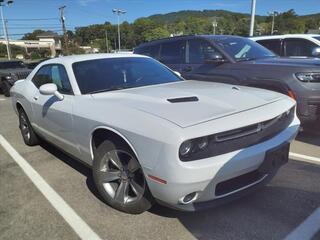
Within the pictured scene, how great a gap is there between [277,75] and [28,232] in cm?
406

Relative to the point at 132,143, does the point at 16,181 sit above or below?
below

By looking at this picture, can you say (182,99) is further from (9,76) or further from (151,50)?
(9,76)

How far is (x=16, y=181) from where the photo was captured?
4.35 m

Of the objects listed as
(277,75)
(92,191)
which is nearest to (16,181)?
(92,191)

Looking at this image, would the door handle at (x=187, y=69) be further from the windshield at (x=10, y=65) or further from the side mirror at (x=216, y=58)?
the windshield at (x=10, y=65)

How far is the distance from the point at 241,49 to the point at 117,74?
123 inches

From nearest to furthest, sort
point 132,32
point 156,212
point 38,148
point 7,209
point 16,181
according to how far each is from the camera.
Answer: point 156,212 < point 7,209 < point 16,181 < point 38,148 < point 132,32

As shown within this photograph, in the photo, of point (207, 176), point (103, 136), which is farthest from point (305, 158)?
point (103, 136)

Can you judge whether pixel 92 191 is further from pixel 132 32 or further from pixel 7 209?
pixel 132 32

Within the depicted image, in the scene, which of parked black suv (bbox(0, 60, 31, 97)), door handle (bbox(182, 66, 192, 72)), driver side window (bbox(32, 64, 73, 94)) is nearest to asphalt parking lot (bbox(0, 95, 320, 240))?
driver side window (bbox(32, 64, 73, 94))

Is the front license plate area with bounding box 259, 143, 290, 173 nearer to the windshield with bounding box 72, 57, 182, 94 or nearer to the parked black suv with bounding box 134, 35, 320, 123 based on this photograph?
the windshield with bounding box 72, 57, 182, 94

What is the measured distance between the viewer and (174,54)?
740 cm

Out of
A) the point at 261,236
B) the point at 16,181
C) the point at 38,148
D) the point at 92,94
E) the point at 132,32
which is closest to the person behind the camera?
the point at 261,236

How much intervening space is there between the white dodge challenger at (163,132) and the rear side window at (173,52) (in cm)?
282
